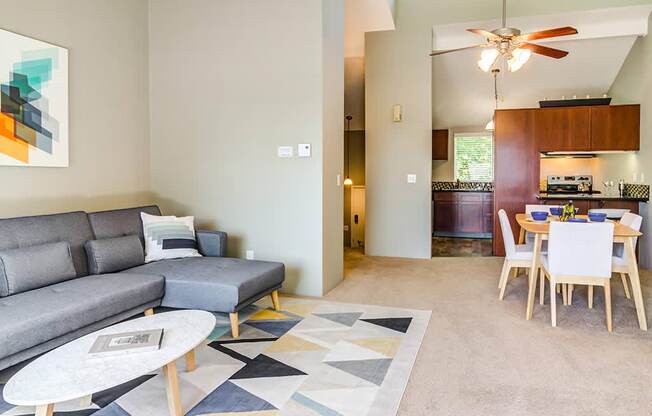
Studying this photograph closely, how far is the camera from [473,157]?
8.88 m

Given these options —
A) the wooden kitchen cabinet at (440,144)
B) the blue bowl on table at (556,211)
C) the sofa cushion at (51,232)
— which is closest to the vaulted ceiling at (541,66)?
the wooden kitchen cabinet at (440,144)

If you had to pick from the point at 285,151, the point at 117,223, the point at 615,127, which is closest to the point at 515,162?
the point at 615,127

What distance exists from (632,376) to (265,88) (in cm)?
356

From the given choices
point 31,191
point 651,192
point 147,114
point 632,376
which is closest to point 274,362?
point 632,376

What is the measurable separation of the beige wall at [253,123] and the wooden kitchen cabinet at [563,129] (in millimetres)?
3149

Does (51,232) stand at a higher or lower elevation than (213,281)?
higher

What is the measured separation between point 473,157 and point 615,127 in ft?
10.6

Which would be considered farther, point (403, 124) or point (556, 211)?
point (403, 124)

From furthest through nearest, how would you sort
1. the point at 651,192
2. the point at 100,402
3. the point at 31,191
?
the point at 651,192 → the point at 31,191 → the point at 100,402

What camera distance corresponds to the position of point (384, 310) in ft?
12.2

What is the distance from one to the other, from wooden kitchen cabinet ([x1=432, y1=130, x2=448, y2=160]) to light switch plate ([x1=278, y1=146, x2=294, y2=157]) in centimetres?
515

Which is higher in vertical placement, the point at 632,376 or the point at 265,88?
the point at 265,88

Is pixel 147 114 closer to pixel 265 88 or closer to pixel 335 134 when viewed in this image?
pixel 265 88

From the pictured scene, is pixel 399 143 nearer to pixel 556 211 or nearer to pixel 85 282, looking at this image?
pixel 556 211
